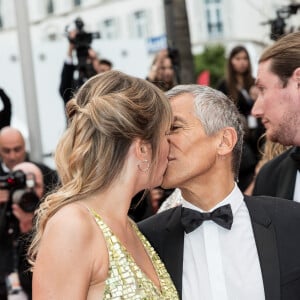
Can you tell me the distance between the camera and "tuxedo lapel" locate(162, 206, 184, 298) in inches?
114

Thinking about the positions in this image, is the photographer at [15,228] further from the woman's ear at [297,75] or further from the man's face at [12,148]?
the woman's ear at [297,75]

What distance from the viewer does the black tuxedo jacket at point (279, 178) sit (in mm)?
3930

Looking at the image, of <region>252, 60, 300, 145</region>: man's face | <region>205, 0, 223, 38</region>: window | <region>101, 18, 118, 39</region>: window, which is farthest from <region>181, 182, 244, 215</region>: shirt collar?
<region>101, 18, 118, 39</region>: window

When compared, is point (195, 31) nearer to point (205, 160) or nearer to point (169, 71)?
point (169, 71)

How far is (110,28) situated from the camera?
1529 inches

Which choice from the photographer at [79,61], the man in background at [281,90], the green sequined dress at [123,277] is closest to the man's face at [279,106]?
the man in background at [281,90]

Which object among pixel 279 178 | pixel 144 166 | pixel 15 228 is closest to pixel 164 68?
pixel 15 228

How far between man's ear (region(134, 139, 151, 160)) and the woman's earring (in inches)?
0.5

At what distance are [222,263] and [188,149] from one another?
0.46m

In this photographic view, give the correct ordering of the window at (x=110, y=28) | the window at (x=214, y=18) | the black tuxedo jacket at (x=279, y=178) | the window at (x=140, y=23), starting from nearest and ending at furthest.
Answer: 1. the black tuxedo jacket at (x=279, y=178)
2. the window at (x=214, y=18)
3. the window at (x=140, y=23)
4. the window at (x=110, y=28)

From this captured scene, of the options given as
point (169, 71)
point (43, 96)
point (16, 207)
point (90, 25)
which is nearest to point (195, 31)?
point (90, 25)

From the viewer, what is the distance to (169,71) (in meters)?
7.05

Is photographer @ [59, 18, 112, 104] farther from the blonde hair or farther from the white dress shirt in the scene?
the blonde hair

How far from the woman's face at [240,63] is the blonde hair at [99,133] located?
5049 mm
